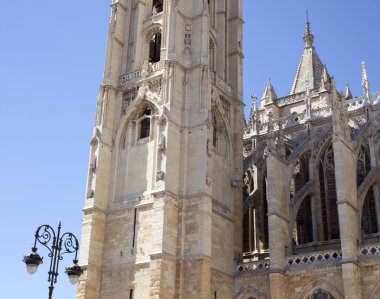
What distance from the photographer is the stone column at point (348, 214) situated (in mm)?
23000

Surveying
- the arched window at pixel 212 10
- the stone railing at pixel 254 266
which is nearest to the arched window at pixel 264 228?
the stone railing at pixel 254 266

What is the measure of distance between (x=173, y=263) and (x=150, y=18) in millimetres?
13233

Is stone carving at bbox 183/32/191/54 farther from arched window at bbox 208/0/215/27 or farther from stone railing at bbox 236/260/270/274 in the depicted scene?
stone railing at bbox 236/260/270/274

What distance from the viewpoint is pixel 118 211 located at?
1069 inches

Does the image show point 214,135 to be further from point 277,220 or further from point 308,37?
point 308,37

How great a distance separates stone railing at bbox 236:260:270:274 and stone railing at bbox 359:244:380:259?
410cm

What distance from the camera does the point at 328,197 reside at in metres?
29.0

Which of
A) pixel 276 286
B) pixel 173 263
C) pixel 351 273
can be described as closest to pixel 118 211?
pixel 173 263

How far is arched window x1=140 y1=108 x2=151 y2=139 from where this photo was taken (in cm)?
2866

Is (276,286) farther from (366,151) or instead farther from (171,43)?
(171,43)

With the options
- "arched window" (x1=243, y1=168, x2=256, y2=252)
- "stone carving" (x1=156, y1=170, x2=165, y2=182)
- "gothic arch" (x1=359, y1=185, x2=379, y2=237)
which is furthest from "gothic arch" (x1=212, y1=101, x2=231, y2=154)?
"gothic arch" (x1=359, y1=185, x2=379, y2=237)

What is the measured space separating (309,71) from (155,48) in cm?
1641

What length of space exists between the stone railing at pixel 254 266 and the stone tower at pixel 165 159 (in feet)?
1.61

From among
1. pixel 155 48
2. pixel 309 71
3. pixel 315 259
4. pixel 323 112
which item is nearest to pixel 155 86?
pixel 155 48
